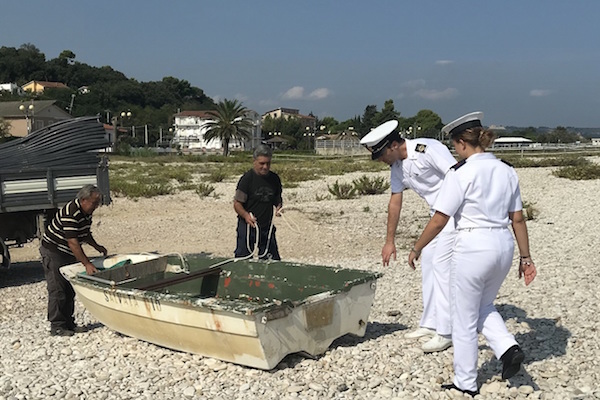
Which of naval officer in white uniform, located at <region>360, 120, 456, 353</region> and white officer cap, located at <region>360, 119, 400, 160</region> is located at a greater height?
white officer cap, located at <region>360, 119, 400, 160</region>

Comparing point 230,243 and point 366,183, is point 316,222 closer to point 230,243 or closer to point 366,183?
point 230,243

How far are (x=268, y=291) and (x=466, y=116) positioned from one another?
9.51 ft

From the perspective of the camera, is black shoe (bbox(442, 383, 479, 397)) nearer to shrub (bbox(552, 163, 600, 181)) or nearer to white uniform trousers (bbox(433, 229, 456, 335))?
white uniform trousers (bbox(433, 229, 456, 335))

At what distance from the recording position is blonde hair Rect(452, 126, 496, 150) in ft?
13.3

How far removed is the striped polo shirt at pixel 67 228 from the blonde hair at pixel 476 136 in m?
3.68

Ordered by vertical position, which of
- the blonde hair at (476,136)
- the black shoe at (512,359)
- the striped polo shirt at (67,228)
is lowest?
the black shoe at (512,359)

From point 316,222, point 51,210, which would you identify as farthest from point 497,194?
point 316,222

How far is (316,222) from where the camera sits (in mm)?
15094

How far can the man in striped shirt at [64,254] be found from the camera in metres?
6.00

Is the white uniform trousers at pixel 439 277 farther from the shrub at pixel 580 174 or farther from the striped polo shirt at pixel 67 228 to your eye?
the shrub at pixel 580 174

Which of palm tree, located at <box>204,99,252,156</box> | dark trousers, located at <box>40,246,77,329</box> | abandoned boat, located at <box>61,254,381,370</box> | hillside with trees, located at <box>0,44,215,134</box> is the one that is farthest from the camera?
hillside with trees, located at <box>0,44,215,134</box>

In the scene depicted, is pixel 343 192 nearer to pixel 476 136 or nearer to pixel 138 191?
pixel 138 191

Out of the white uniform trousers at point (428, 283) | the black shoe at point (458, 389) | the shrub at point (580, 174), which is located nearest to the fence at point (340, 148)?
the shrub at point (580, 174)

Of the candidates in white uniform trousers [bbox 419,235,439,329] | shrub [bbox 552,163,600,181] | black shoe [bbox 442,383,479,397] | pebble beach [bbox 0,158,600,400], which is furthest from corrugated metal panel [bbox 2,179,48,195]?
shrub [bbox 552,163,600,181]
